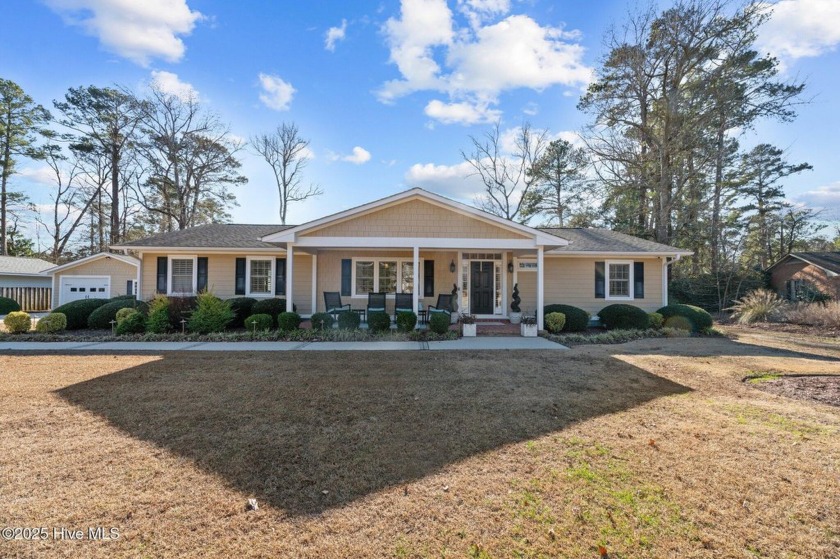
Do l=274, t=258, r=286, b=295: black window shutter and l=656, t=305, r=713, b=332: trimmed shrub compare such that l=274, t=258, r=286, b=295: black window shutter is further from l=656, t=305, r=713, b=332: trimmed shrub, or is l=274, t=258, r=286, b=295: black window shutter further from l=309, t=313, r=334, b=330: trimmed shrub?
l=656, t=305, r=713, b=332: trimmed shrub

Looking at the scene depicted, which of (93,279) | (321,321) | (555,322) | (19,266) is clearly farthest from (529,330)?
(19,266)

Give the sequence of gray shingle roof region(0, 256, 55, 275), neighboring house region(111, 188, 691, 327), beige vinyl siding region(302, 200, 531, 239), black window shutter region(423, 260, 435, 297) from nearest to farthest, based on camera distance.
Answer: beige vinyl siding region(302, 200, 531, 239) < neighboring house region(111, 188, 691, 327) < black window shutter region(423, 260, 435, 297) < gray shingle roof region(0, 256, 55, 275)

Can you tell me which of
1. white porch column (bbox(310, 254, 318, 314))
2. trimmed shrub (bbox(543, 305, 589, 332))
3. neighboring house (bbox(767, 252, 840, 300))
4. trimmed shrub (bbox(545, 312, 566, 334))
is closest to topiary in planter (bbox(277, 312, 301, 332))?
white porch column (bbox(310, 254, 318, 314))

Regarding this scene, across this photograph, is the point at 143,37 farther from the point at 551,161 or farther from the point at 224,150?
the point at 551,161

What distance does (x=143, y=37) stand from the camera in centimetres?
1318

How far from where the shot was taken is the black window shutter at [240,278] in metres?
13.3

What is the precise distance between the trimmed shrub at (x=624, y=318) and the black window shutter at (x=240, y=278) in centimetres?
1279

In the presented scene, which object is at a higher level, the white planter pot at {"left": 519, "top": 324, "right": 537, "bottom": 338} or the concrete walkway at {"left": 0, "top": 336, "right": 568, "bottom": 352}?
the white planter pot at {"left": 519, "top": 324, "right": 537, "bottom": 338}

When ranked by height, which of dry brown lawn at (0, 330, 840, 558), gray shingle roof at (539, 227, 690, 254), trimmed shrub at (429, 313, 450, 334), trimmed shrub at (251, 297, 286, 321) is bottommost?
dry brown lawn at (0, 330, 840, 558)

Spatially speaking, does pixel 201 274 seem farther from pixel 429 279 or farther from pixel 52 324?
pixel 429 279

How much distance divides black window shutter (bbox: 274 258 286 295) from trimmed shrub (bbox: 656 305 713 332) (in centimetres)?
1332

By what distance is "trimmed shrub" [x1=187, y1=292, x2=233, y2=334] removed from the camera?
422 inches

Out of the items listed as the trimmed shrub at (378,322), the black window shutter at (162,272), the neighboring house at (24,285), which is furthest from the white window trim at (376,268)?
the neighboring house at (24,285)

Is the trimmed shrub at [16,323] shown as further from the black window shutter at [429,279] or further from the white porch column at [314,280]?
the black window shutter at [429,279]
